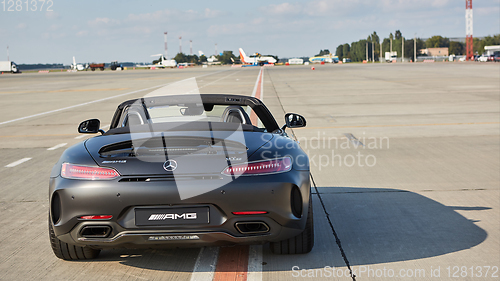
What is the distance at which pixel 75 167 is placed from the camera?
3.59 meters

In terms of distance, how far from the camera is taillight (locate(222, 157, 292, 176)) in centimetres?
350

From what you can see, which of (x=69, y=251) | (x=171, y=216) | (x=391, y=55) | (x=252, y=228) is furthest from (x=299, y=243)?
(x=391, y=55)

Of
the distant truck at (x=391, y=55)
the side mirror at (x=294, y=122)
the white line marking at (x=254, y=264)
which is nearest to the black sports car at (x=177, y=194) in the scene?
the white line marking at (x=254, y=264)

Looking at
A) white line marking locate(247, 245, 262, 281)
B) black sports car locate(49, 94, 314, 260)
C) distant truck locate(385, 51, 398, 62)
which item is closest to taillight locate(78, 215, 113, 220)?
black sports car locate(49, 94, 314, 260)

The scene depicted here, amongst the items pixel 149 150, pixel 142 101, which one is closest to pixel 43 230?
pixel 142 101

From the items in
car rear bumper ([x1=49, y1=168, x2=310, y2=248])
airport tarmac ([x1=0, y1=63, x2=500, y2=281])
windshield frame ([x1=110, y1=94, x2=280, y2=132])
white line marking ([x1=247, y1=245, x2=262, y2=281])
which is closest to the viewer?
car rear bumper ([x1=49, y1=168, x2=310, y2=248])

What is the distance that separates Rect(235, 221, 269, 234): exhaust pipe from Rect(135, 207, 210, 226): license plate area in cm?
23

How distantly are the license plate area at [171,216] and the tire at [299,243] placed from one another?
2.65 ft

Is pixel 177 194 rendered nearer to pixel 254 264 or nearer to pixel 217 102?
pixel 254 264

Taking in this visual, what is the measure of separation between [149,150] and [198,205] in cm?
51

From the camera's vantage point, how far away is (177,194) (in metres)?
3.42

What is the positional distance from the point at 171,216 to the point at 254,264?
85 cm

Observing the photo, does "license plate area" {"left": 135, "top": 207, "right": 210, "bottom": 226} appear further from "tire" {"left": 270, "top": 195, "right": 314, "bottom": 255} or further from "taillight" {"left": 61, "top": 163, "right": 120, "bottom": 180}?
"tire" {"left": 270, "top": 195, "right": 314, "bottom": 255}

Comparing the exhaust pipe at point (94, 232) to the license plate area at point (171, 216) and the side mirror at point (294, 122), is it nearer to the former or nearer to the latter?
the license plate area at point (171, 216)
